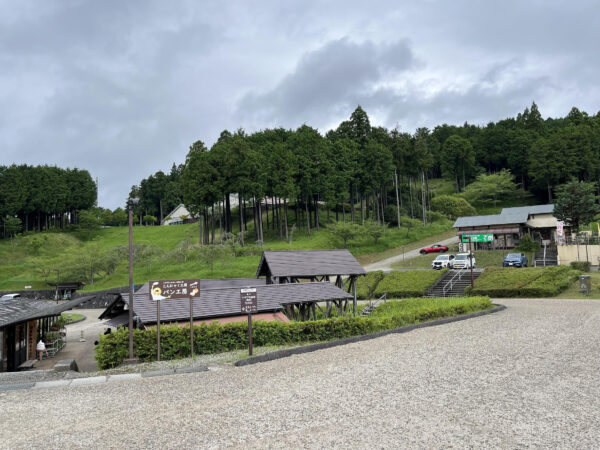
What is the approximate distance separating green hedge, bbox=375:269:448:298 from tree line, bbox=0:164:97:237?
59.8 metres

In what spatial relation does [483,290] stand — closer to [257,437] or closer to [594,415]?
[594,415]

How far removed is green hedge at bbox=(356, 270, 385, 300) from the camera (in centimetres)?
3353

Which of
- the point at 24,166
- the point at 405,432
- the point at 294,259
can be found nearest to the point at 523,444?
the point at 405,432

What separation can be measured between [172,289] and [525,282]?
25653mm

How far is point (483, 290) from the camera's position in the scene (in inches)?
1194

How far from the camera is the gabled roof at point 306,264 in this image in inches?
885

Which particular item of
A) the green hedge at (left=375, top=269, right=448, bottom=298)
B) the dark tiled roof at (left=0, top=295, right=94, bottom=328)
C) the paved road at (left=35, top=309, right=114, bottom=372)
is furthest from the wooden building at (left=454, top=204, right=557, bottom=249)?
the dark tiled roof at (left=0, top=295, right=94, bottom=328)

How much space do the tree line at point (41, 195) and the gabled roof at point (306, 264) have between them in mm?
60919

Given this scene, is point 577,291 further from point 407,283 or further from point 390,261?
point 390,261

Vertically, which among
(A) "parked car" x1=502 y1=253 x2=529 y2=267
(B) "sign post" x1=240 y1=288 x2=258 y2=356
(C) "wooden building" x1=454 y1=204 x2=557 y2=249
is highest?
(C) "wooden building" x1=454 y1=204 x2=557 y2=249

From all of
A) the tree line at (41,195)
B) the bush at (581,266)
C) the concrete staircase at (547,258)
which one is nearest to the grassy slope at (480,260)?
the concrete staircase at (547,258)

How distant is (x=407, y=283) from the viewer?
34375 millimetres

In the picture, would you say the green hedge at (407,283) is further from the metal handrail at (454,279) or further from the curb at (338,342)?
the curb at (338,342)

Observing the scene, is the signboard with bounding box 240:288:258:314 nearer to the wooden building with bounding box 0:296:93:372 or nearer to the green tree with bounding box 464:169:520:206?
the wooden building with bounding box 0:296:93:372
